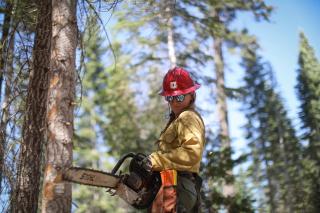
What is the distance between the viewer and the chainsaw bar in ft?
11.8

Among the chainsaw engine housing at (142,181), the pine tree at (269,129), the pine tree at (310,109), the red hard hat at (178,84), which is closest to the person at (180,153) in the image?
the red hard hat at (178,84)

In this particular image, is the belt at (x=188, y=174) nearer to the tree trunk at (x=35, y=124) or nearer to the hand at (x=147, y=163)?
the hand at (x=147, y=163)

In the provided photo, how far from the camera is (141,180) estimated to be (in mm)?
3943

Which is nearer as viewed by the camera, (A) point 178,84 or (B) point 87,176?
(B) point 87,176

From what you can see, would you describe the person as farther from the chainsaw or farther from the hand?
the chainsaw

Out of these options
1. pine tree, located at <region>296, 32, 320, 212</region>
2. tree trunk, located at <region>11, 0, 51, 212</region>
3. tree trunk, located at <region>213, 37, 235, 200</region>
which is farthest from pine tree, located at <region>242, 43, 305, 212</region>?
tree trunk, located at <region>11, 0, 51, 212</region>

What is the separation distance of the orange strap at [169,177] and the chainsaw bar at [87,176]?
19.1 inches

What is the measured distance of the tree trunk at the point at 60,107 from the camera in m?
3.66

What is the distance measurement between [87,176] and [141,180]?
546 mm

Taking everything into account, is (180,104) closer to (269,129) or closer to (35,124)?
(35,124)

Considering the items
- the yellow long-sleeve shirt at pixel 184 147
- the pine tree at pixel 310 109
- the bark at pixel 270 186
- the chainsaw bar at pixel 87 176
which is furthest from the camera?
the bark at pixel 270 186

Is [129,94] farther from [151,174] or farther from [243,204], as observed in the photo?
[151,174]

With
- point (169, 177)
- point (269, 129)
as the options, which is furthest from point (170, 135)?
point (269, 129)

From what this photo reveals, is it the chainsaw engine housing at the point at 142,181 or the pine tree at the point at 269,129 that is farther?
the pine tree at the point at 269,129
